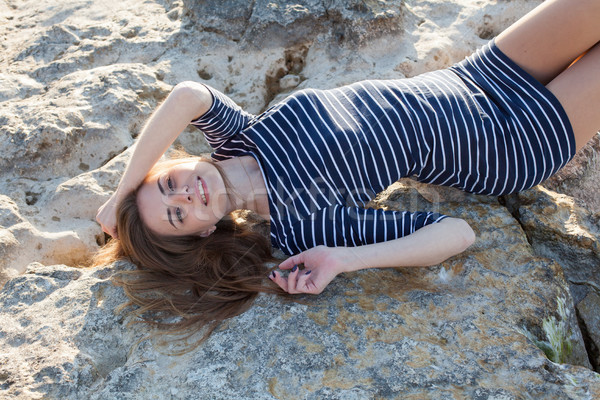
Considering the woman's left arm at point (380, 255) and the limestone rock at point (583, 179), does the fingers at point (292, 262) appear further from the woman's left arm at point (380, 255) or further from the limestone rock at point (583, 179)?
the limestone rock at point (583, 179)

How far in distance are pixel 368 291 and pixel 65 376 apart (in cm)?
133

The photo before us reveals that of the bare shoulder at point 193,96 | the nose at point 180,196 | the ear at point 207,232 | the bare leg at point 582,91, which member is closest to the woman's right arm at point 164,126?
the bare shoulder at point 193,96

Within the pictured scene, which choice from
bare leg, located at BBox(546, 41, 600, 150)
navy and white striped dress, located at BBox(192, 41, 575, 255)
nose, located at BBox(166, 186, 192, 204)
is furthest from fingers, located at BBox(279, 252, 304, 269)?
bare leg, located at BBox(546, 41, 600, 150)

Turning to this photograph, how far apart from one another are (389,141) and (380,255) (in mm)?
648

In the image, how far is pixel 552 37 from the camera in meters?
2.63

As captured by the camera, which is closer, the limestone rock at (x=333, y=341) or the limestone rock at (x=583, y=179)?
the limestone rock at (x=333, y=341)

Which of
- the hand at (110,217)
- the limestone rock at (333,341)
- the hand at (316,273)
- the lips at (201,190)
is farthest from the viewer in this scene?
the hand at (110,217)

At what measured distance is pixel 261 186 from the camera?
2727 mm

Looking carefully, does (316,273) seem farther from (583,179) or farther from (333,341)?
(583,179)

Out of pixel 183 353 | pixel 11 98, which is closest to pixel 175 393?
pixel 183 353

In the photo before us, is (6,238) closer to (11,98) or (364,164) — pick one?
(11,98)

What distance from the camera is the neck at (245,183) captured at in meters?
2.70

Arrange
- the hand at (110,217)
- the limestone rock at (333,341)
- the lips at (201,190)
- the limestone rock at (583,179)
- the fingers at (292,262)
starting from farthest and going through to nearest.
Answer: the limestone rock at (583,179), the hand at (110,217), the lips at (201,190), the fingers at (292,262), the limestone rock at (333,341)

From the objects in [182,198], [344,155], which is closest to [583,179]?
[344,155]
